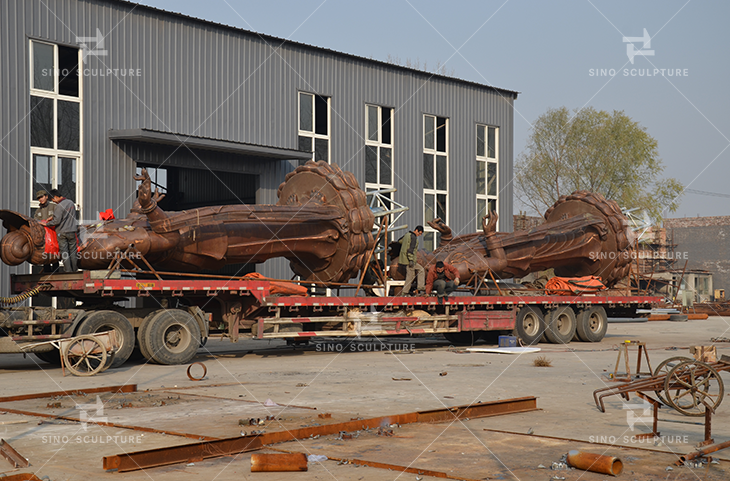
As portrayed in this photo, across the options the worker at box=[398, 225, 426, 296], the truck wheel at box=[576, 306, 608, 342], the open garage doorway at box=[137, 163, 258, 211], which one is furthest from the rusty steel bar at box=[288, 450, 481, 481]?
the open garage doorway at box=[137, 163, 258, 211]

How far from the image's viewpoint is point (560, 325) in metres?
24.4

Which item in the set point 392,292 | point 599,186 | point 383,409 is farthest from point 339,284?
point 599,186

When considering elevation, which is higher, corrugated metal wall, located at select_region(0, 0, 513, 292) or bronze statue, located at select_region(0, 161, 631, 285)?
corrugated metal wall, located at select_region(0, 0, 513, 292)

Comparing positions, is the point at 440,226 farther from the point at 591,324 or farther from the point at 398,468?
the point at 398,468

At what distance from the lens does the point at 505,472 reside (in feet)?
22.0

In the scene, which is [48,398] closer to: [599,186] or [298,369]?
[298,369]

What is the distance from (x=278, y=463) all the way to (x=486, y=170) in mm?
29360

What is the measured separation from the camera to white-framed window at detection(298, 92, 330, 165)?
2828 cm

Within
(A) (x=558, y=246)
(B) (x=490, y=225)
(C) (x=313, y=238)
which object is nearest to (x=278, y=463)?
(C) (x=313, y=238)

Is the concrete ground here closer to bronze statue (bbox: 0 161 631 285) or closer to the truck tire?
the truck tire

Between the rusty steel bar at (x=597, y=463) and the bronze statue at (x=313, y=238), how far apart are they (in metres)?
11.3

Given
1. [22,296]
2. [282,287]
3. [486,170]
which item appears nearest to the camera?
[22,296]

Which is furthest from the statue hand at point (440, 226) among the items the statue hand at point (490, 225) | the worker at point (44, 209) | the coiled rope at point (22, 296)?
the coiled rope at point (22, 296)

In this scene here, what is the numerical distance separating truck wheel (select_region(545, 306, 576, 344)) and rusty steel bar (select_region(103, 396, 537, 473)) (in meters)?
13.9
